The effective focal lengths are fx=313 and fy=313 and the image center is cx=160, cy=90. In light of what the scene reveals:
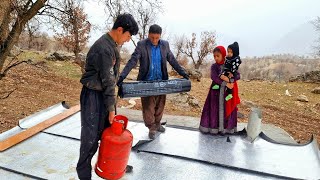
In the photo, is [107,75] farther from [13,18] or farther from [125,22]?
[13,18]

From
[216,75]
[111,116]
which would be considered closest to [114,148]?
[111,116]

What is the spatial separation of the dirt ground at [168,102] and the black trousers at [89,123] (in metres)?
3.23

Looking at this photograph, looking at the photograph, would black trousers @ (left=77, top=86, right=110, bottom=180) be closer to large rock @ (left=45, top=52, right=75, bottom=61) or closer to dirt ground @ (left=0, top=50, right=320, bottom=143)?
dirt ground @ (left=0, top=50, right=320, bottom=143)

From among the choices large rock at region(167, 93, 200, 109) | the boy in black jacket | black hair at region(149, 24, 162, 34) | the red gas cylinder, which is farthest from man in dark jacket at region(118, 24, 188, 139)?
large rock at region(167, 93, 200, 109)

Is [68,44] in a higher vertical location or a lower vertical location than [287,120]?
higher

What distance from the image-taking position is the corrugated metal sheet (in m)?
3.51

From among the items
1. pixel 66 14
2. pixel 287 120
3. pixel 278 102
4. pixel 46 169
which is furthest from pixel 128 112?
pixel 278 102

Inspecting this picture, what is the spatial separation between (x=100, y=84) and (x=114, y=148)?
618 millimetres

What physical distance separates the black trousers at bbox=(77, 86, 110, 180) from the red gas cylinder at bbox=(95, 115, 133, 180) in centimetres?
11

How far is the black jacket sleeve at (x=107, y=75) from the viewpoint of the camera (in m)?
2.84

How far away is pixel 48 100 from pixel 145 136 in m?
5.69

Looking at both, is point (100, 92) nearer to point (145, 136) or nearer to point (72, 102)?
point (145, 136)

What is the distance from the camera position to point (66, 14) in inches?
241

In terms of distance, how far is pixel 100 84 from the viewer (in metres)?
2.97
